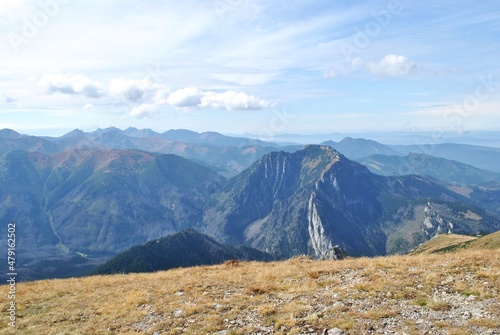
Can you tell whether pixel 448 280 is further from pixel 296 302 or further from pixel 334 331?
pixel 334 331

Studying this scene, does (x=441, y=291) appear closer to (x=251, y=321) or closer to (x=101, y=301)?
(x=251, y=321)

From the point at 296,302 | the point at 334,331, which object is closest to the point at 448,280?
the point at 296,302

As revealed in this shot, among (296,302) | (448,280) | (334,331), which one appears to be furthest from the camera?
(448,280)

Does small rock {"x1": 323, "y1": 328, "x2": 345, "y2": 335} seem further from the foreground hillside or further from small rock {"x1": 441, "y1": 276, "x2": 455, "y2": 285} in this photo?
small rock {"x1": 441, "y1": 276, "x2": 455, "y2": 285}

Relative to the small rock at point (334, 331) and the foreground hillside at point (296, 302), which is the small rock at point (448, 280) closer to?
the foreground hillside at point (296, 302)

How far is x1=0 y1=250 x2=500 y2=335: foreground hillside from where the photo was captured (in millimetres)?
18031

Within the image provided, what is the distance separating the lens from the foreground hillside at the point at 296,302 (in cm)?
1803

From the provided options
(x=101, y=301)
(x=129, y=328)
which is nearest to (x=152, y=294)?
(x=101, y=301)

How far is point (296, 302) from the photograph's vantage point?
73.5ft

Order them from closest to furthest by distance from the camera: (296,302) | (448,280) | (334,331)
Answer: (334,331)
(296,302)
(448,280)

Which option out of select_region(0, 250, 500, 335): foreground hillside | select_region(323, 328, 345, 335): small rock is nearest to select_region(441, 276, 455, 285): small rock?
select_region(0, 250, 500, 335): foreground hillside

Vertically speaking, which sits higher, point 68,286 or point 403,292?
point 403,292

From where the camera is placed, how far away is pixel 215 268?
3825 centimetres

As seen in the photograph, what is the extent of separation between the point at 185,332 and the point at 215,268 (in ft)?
61.6
